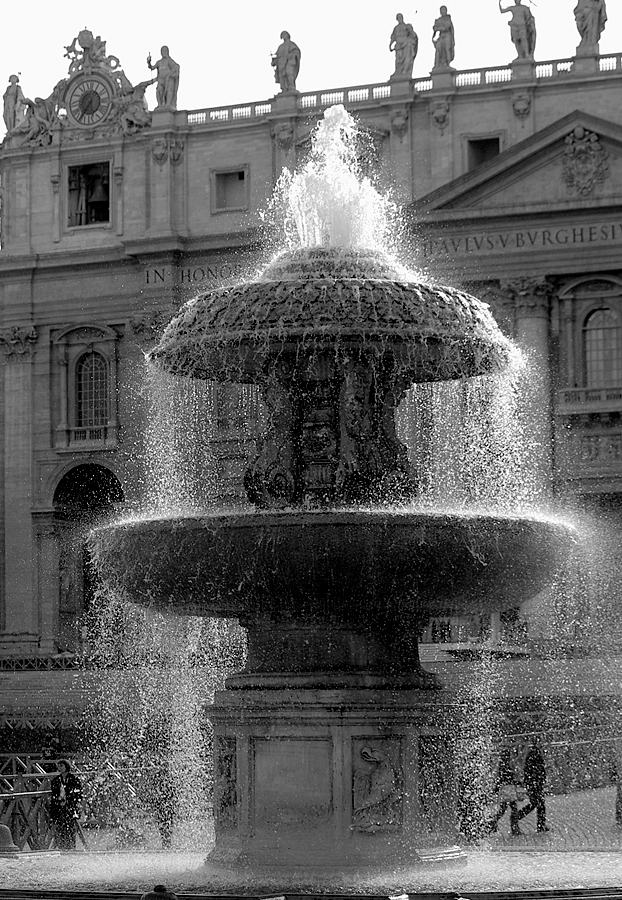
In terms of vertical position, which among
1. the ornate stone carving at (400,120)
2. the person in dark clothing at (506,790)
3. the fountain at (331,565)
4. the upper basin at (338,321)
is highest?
the ornate stone carving at (400,120)

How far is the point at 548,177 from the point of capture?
2154 inches

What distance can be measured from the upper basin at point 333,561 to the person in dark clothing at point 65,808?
490cm

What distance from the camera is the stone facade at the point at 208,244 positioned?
54.2 meters

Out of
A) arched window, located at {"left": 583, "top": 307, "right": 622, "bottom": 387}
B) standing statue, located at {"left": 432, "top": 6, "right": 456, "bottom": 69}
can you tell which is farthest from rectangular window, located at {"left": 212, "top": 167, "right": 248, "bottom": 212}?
arched window, located at {"left": 583, "top": 307, "right": 622, "bottom": 387}

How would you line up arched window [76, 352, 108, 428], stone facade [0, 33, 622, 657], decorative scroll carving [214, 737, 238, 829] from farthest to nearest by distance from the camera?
arched window [76, 352, 108, 428] → stone facade [0, 33, 622, 657] → decorative scroll carving [214, 737, 238, 829]

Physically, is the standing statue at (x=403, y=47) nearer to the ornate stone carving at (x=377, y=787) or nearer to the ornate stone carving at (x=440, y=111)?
the ornate stone carving at (x=440, y=111)

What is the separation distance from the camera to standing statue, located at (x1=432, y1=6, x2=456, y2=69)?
56.7m

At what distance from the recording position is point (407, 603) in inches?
590

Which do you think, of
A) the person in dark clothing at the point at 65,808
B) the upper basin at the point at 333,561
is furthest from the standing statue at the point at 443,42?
the upper basin at the point at 333,561

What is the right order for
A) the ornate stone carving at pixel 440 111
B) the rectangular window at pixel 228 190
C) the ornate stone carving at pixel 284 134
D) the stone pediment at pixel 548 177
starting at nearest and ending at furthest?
1. the stone pediment at pixel 548 177
2. the ornate stone carving at pixel 440 111
3. the ornate stone carving at pixel 284 134
4. the rectangular window at pixel 228 190

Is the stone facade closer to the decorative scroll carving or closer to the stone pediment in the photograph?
the stone pediment

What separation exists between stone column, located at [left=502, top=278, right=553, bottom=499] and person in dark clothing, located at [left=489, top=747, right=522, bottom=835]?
1087 inches

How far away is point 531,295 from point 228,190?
32.8 feet

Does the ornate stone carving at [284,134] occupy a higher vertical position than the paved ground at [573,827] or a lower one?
higher
